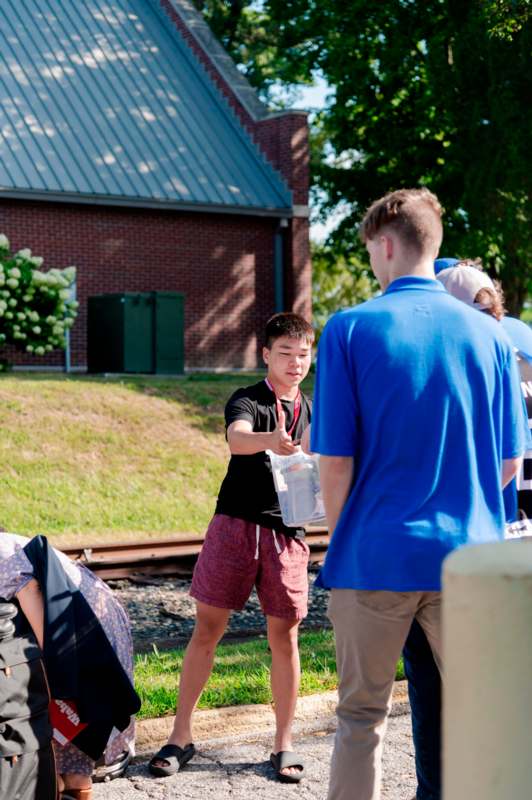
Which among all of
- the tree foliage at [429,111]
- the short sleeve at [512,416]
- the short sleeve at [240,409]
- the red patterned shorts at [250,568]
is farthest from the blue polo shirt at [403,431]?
the tree foliage at [429,111]

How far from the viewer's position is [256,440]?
15.3ft

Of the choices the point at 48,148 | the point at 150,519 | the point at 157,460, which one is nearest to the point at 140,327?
the point at 48,148

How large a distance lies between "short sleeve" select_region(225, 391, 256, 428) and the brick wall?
18.3 meters

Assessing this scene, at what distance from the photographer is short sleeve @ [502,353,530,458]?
12.1 feet

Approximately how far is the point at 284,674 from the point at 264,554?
20.7 inches

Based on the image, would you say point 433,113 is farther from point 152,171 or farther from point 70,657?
point 70,657

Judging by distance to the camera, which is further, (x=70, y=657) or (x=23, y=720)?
(x=70, y=657)

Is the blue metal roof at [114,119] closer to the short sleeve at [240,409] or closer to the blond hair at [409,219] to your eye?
the short sleeve at [240,409]

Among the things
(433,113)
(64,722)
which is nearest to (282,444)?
(64,722)

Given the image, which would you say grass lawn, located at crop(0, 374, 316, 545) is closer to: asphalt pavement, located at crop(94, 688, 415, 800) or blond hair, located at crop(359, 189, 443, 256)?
asphalt pavement, located at crop(94, 688, 415, 800)

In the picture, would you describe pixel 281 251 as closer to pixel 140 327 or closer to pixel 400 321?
pixel 140 327

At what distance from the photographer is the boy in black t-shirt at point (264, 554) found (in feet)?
16.3

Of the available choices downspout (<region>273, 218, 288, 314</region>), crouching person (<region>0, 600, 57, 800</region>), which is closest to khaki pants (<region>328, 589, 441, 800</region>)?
crouching person (<region>0, 600, 57, 800</region>)

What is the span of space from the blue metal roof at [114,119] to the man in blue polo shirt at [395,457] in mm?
19903
